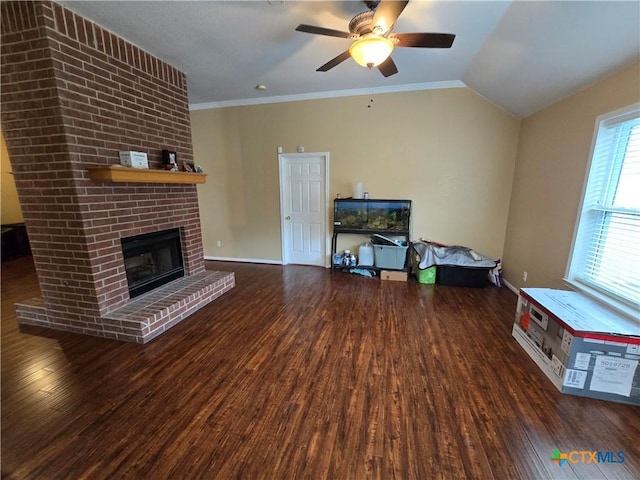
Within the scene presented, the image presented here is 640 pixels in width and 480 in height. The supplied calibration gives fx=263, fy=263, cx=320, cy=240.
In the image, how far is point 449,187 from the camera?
3902mm

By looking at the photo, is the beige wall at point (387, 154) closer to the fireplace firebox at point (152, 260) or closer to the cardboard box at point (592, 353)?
the fireplace firebox at point (152, 260)

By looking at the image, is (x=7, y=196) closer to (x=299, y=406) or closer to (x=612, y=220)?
(x=299, y=406)

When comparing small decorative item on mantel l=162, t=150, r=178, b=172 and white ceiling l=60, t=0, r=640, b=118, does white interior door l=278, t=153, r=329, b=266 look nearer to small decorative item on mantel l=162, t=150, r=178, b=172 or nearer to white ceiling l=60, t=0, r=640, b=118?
white ceiling l=60, t=0, r=640, b=118

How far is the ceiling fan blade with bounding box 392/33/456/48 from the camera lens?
6.08 ft

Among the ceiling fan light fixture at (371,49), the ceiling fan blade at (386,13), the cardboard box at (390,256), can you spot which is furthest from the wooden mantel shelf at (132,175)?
the cardboard box at (390,256)

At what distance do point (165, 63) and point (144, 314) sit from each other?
2769mm

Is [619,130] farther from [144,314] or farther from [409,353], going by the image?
[144,314]

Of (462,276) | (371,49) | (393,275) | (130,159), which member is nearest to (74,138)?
(130,159)

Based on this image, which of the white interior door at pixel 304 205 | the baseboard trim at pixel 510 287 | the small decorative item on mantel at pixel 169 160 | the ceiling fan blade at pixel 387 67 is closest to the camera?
the ceiling fan blade at pixel 387 67

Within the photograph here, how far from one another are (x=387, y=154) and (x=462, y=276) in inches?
82.3

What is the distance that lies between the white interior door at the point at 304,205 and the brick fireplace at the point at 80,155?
198 cm

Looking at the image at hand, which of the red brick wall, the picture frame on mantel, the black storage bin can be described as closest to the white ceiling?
the red brick wall

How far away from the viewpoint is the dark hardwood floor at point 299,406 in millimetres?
1344

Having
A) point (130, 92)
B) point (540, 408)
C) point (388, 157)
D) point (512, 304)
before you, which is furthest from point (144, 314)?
point (512, 304)
